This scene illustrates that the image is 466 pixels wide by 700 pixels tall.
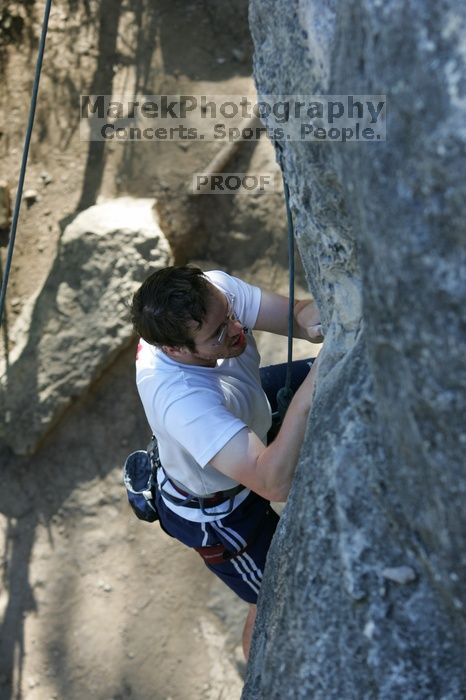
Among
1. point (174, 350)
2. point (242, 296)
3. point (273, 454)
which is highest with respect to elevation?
point (242, 296)

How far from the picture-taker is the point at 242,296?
1.86 meters

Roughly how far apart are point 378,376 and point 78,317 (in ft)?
7.97

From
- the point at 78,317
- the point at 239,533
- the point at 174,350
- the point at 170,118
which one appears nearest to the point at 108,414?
the point at 78,317

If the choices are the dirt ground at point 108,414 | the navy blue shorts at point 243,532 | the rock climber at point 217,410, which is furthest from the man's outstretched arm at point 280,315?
the dirt ground at point 108,414

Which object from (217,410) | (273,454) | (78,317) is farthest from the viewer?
(78,317)

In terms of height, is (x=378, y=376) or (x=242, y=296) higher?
(x=242, y=296)

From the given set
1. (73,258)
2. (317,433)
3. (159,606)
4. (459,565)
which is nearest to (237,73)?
(73,258)

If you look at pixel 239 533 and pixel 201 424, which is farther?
pixel 239 533

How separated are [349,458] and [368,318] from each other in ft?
0.75

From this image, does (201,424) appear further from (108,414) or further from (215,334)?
(108,414)

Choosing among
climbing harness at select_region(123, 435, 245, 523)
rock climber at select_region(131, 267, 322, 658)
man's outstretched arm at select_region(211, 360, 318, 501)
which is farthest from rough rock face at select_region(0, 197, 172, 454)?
man's outstretched arm at select_region(211, 360, 318, 501)

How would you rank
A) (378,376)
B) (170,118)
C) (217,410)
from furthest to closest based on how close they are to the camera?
(170,118) → (217,410) → (378,376)

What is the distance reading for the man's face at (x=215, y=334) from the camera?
1629mm

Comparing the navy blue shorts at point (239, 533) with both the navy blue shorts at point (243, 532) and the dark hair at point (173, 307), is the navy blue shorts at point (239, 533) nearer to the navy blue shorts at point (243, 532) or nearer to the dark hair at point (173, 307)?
the navy blue shorts at point (243, 532)
